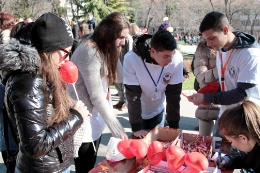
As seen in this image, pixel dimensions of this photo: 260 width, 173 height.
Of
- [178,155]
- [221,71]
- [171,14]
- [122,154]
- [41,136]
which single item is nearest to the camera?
[41,136]

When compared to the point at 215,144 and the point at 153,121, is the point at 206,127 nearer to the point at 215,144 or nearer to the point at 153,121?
the point at 153,121

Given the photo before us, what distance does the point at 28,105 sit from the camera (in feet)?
4.18

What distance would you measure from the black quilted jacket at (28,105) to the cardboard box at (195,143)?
0.89 m

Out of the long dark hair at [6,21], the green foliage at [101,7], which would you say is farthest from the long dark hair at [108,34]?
the green foliage at [101,7]

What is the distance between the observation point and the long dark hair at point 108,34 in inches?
81.2

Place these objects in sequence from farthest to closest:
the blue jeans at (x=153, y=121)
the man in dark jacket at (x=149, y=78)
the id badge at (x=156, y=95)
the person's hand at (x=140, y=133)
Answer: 1. the blue jeans at (x=153, y=121)
2. the id badge at (x=156, y=95)
3. the man in dark jacket at (x=149, y=78)
4. the person's hand at (x=140, y=133)

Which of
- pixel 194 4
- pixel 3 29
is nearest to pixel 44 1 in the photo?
pixel 194 4

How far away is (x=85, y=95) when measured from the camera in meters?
2.12

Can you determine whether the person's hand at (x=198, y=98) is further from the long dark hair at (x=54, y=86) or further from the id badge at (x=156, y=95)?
the long dark hair at (x=54, y=86)

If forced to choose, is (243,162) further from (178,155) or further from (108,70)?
(108,70)

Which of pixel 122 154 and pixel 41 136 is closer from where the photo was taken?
pixel 41 136

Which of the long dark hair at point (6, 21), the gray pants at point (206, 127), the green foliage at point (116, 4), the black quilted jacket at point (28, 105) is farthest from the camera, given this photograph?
the green foliage at point (116, 4)

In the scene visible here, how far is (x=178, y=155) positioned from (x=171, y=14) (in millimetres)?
32345

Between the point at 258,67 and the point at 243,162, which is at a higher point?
the point at 258,67
